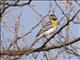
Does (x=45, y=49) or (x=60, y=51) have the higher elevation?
(x=45, y=49)

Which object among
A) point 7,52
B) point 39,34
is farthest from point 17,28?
point 7,52

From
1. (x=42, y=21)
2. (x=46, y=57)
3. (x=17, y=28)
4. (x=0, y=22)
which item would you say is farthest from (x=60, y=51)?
(x=0, y=22)

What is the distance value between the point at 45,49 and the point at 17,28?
5.00 feet

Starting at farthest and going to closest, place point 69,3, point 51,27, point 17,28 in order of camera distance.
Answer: point 51,27 → point 17,28 → point 69,3

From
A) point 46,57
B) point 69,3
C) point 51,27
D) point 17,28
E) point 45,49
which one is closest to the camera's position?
point 45,49

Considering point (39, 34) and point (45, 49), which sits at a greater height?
point (45, 49)

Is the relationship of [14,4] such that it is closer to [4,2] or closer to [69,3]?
[4,2]

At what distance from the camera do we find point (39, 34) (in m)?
4.48

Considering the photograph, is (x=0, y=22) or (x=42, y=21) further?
(x=0, y=22)

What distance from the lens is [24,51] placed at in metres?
3.30

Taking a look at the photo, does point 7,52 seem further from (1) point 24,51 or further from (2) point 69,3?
(2) point 69,3

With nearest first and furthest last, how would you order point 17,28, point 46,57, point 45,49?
point 45,49 < point 46,57 < point 17,28

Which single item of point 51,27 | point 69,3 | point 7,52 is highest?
point 69,3

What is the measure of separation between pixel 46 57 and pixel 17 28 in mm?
876
